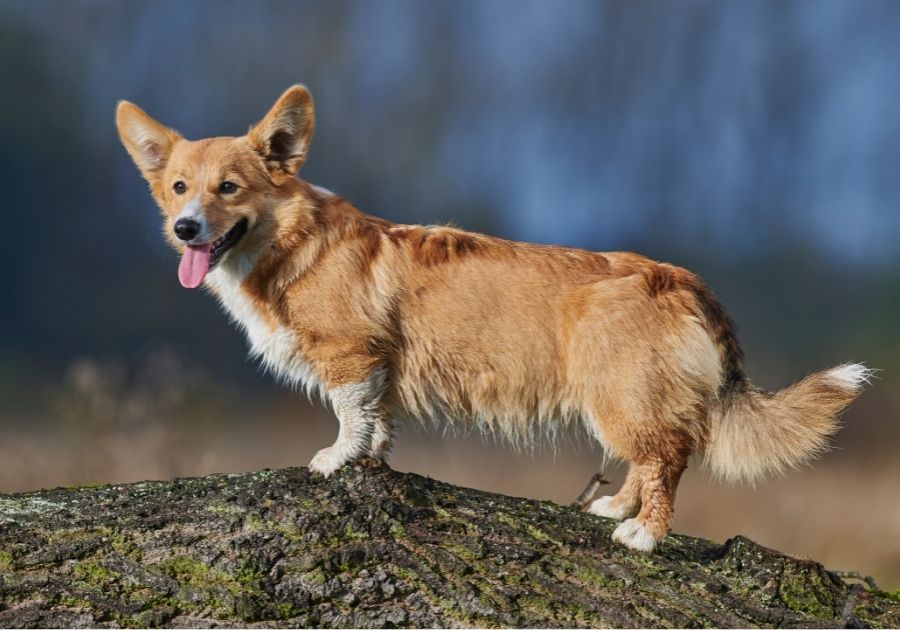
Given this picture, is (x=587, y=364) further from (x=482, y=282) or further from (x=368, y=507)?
(x=368, y=507)

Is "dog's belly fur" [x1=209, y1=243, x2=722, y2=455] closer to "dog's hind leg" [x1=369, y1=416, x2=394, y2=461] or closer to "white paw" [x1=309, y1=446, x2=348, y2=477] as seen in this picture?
"dog's hind leg" [x1=369, y1=416, x2=394, y2=461]

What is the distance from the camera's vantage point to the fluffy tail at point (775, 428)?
4.82 m

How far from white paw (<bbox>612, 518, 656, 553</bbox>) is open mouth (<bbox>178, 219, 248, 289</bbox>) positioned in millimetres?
2257

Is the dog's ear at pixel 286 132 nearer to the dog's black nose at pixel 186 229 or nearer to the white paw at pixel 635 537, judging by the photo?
the dog's black nose at pixel 186 229

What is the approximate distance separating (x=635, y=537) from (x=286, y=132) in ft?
8.43

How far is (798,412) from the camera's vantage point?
4.87 metres

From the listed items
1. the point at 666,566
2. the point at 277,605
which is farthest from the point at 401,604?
the point at 666,566

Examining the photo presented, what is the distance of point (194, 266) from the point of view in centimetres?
464

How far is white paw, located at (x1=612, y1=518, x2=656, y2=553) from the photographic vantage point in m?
4.43

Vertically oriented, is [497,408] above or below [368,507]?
above

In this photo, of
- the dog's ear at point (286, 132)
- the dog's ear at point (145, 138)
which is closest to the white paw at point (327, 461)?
the dog's ear at point (286, 132)

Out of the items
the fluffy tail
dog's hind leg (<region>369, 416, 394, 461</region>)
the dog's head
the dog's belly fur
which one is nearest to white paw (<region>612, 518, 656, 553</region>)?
the dog's belly fur

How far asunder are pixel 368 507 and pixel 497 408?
1013mm

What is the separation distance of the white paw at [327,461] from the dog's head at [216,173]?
39.2 inches
